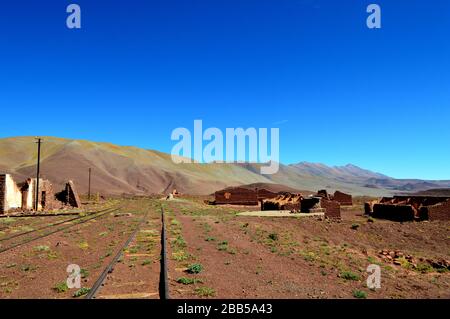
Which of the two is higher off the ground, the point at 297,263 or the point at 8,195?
the point at 8,195

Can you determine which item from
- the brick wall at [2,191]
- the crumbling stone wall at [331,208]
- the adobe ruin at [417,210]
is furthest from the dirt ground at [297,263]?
the brick wall at [2,191]

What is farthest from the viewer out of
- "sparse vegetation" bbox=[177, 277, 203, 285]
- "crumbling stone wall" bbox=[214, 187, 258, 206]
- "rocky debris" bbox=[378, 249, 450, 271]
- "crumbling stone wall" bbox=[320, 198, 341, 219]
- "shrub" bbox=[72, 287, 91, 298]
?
"crumbling stone wall" bbox=[214, 187, 258, 206]

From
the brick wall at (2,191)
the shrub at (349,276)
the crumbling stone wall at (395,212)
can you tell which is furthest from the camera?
the brick wall at (2,191)

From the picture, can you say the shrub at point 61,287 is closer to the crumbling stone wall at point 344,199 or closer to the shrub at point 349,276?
the shrub at point 349,276

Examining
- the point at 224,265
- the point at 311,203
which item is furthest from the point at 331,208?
the point at 224,265

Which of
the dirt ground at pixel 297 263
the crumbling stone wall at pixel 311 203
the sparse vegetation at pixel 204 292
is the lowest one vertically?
the dirt ground at pixel 297 263

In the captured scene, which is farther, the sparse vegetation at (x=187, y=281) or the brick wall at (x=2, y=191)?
the brick wall at (x=2, y=191)

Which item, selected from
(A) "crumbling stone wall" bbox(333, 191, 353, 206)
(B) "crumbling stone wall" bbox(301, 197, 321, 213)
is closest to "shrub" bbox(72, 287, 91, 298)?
(B) "crumbling stone wall" bbox(301, 197, 321, 213)

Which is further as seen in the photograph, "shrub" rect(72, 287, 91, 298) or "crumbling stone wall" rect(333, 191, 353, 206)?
"crumbling stone wall" rect(333, 191, 353, 206)

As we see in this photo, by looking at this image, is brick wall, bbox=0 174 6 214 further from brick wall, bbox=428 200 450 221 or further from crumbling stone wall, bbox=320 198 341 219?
brick wall, bbox=428 200 450 221

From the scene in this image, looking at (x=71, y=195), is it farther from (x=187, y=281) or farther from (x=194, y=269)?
(x=187, y=281)

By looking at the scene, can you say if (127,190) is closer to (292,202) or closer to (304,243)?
(292,202)
